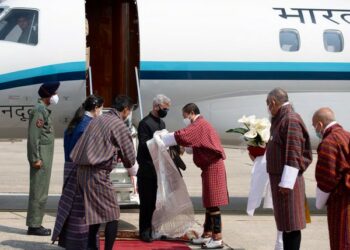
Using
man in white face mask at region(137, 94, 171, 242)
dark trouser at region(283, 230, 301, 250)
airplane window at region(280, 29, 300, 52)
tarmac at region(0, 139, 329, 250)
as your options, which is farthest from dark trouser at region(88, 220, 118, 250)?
airplane window at region(280, 29, 300, 52)

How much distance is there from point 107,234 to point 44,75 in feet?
11.5

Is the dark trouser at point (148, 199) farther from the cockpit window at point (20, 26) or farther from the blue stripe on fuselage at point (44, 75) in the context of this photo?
the cockpit window at point (20, 26)

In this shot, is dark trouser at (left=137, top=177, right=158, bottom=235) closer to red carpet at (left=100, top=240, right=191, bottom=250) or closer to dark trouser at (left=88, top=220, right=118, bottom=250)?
red carpet at (left=100, top=240, right=191, bottom=250)

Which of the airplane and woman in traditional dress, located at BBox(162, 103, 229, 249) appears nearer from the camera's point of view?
woman in traditional dress, located at BBox(162, 103, 229, 249)

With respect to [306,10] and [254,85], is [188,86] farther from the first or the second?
[306,10]

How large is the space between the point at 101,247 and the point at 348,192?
3204 mm

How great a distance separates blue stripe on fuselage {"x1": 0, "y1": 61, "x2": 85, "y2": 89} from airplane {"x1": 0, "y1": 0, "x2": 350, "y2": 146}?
0.04ft

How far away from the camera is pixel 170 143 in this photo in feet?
30.3

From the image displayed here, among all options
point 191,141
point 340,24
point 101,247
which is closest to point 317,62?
point 340,24

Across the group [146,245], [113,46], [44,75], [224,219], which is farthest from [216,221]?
[113,46]

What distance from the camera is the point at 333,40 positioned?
1184cm

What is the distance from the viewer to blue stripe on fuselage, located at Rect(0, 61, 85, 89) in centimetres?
1075

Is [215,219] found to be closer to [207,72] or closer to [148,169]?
[148,169]

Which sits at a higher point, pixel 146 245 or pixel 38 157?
pixel 38 157
